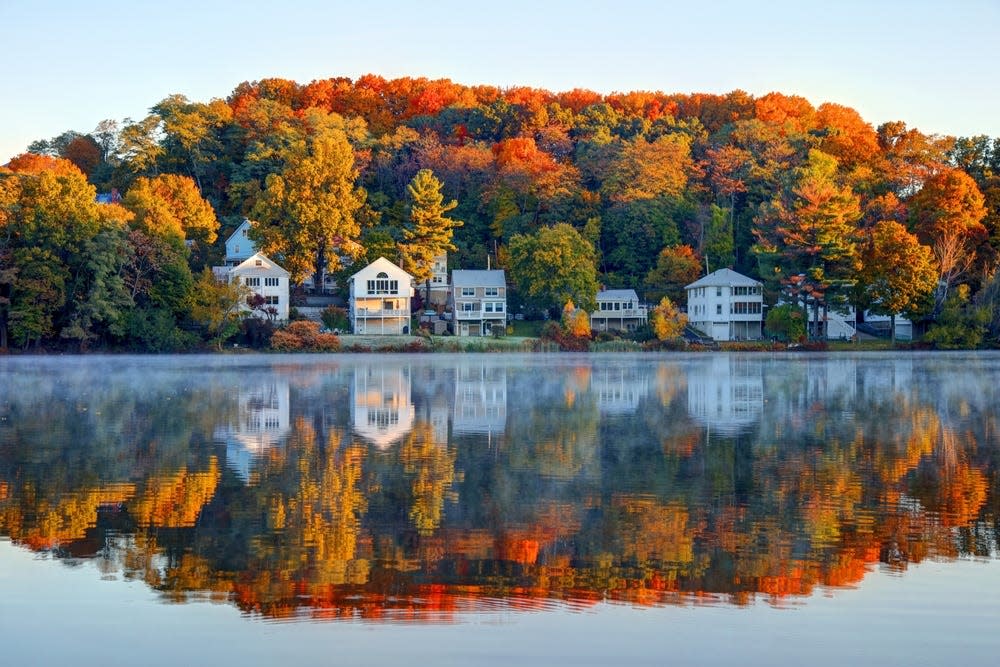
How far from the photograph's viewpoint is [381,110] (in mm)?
110375

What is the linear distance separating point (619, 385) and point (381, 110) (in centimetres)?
8020

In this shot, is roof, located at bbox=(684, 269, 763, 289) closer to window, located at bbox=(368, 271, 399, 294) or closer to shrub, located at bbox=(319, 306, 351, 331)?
window, located at bbox=(368, 271, 399, 294)

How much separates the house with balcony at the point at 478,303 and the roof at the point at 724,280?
45.7 ft

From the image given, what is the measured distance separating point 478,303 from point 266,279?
15297 millimetres

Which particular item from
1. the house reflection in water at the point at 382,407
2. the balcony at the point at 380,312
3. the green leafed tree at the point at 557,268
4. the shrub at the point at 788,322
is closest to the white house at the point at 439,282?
the balcony at the point at 380,312

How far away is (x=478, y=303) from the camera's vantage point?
78.2 meters

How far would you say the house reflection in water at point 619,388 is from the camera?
26.8 m

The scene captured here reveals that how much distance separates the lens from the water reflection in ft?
30.2

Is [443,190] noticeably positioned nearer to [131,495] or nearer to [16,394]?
[16,394]

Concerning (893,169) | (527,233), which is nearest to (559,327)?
(527,233)

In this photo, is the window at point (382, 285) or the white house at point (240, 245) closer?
the window at point (382, 285)

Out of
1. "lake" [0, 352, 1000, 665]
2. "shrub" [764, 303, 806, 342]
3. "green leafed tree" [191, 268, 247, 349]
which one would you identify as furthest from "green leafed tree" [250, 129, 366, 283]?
"lake" [0, 352, 1000, 665]

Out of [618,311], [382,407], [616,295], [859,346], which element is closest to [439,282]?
[616,295]

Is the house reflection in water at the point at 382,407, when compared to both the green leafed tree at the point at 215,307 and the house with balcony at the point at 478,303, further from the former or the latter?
the house with balcony at the point at 478,303
